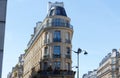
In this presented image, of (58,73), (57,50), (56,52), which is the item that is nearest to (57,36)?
(57,50)

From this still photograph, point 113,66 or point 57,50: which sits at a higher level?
point 57,50

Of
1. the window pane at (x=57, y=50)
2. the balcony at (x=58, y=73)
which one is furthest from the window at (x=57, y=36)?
the balcony at (x=58, y=73)

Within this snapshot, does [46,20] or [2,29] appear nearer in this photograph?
[2,29]

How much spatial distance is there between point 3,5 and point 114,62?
118384 mm

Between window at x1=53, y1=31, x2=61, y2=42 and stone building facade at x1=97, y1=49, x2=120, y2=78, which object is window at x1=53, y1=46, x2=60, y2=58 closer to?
window at x1=53, y1=31, x2=61, y2=42

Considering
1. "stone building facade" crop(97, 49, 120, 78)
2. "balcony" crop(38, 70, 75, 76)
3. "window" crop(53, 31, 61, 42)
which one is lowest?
"balcony" crop(38, 70, 75, 76)

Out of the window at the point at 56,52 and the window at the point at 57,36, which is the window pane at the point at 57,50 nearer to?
the window at the point at 56,52

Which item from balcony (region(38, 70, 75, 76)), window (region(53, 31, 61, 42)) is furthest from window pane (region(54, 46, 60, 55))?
balcony (region(38, 70, 75, 76))

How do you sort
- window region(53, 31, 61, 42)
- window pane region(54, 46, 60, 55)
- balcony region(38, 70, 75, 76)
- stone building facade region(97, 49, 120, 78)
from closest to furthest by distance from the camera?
balcony region(38, 70, 75, 76), window pane region(54, 46, 60, 55), window region(53, 31, 61, 42), stone building facade region(97, 49, 120, 78)

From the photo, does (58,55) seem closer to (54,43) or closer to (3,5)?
(54,43)

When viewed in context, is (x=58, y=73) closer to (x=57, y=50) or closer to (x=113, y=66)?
(x=57, y=50)

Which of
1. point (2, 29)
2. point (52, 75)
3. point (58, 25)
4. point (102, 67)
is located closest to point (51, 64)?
point (52, 75)

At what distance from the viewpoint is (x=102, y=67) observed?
142875 millimetres

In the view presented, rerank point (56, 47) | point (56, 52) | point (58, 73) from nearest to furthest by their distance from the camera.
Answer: point (58, 73) → point (56, 52) → point (56, 47)
